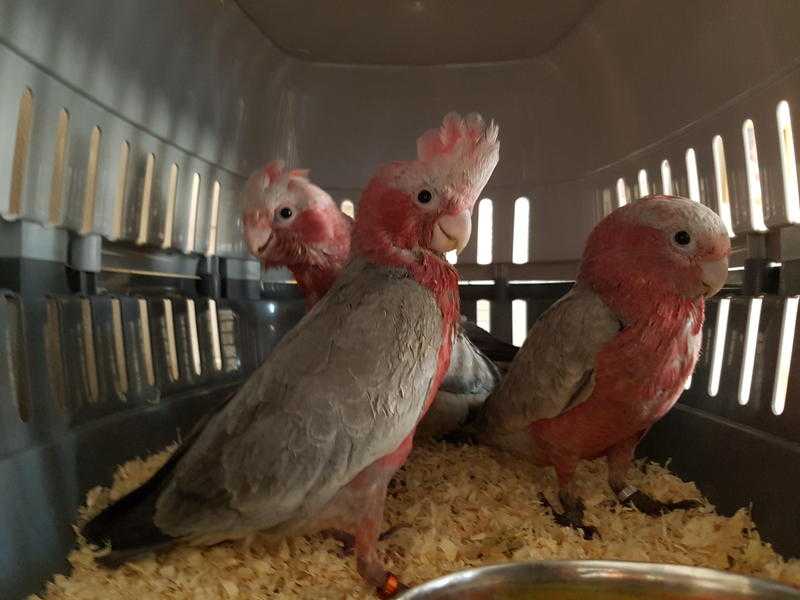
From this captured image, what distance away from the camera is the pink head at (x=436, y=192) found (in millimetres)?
953

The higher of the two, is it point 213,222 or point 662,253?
point 213,222

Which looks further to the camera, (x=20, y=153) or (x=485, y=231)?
(x=485, y=231)

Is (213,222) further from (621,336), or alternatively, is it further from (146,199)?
(621,336)

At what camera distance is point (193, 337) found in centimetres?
146

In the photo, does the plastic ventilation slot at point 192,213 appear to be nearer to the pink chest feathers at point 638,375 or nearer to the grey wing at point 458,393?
the grey wing at point 458,393

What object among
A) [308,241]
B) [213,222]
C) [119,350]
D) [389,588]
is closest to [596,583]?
[389,588]

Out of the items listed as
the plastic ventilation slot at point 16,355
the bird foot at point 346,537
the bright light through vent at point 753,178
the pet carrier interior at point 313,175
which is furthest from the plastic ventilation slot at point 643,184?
the plastic ventilation slot at point 16,355

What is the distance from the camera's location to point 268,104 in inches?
61.8

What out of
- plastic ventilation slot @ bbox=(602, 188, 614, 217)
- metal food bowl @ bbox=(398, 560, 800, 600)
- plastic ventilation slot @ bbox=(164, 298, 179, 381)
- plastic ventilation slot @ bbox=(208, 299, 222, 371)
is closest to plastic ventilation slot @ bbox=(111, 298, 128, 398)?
plastic ventilation slot @ bbox=(164, 298, 179, 381)

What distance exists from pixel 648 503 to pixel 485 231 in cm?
76

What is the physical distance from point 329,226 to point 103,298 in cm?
45

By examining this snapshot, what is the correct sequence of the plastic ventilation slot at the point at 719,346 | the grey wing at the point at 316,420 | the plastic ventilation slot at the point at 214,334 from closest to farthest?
the grey wing at the point at 316,420
the plastic ventilation slot at the point at 719,346
the plastic ventilation slot at the point at 214,334

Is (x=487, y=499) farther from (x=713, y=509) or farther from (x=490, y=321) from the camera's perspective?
(x=490, y=321)

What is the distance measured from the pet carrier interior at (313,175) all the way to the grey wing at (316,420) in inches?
10.6
